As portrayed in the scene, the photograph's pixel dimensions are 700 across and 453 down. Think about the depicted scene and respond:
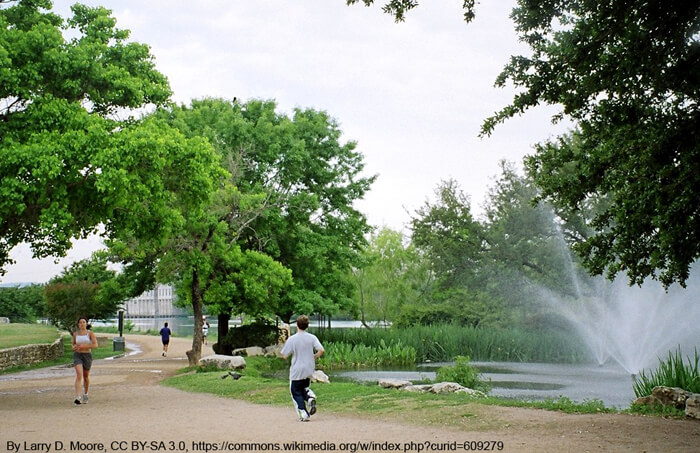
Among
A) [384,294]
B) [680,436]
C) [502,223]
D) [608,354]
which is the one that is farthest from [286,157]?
[680,436]

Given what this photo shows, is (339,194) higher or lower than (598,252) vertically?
higher

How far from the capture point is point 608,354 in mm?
30812

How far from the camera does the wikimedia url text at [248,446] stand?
8984 mm

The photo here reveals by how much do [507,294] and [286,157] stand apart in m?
15.2

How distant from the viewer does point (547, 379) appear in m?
23.1

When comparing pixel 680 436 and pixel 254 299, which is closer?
pixel 680 436

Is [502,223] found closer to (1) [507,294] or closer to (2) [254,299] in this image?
(1) [507,294]

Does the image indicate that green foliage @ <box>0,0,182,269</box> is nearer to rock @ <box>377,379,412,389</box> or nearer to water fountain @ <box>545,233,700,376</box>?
rock @ <box>377,379,412,389</box>

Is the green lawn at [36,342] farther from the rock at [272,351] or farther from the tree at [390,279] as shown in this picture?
the tree at [390,279]

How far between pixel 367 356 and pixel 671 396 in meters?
18.1

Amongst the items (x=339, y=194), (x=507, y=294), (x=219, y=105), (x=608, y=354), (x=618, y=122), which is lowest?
(x=608, y=354)

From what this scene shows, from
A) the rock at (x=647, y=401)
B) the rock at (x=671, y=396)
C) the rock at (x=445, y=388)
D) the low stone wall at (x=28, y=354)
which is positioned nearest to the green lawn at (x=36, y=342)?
the low stone wall at (x=28, y=354)

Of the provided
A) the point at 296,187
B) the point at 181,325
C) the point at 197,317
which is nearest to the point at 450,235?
the point at 296,187

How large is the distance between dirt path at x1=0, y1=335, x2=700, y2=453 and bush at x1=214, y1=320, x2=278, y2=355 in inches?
688
